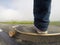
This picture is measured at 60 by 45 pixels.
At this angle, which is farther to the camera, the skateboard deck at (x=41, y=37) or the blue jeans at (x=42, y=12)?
the skateboard deck at (x=41, y=37)

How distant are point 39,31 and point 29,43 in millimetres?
112

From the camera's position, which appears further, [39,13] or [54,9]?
[54,9]

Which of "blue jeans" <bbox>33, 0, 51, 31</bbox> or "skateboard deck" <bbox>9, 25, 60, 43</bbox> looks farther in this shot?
"skateboard deck" <bbox>9, 25, 60, 43</bbox>

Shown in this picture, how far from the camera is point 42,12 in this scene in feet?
3.98

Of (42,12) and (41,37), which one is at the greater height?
(42,12)

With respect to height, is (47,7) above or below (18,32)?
above

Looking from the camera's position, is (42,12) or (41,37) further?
(41,37)

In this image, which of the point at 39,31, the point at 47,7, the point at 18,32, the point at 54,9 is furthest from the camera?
the point at 54,9

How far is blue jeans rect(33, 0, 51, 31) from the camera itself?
3.93 feet

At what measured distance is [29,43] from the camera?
134 cm

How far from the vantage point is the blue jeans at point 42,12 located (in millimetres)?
1197

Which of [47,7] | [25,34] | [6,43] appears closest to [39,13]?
[47,7]

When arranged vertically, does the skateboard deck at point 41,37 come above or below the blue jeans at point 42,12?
below

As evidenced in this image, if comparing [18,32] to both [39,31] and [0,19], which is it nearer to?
[39,31]
